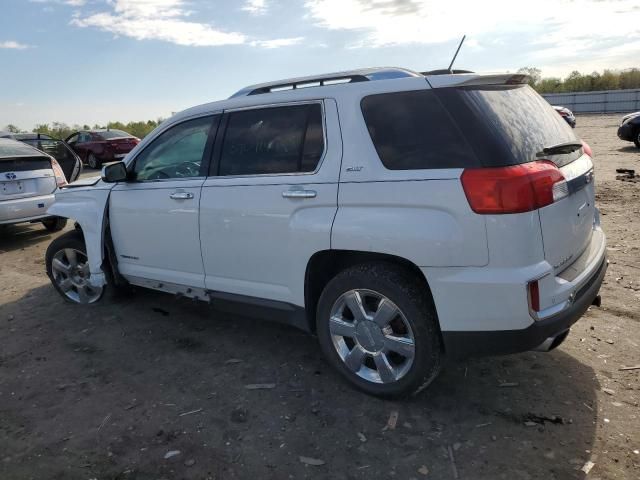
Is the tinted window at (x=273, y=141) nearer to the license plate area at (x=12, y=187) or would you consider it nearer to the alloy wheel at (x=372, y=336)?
the alloy wheel at (x=372, y=336)

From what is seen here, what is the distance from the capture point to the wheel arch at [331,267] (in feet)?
9.88

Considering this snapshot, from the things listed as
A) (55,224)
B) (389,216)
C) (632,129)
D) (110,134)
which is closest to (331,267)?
(389,216)

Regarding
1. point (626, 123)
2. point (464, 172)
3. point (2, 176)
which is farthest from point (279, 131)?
point (626, 123)

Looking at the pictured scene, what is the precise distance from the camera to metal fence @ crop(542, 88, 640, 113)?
35.9 m

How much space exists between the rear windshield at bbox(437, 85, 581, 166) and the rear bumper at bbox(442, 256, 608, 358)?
0.85 metres

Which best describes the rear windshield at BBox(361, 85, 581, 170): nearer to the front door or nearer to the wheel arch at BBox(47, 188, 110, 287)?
the front door

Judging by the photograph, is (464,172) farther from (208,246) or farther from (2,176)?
(2,176)

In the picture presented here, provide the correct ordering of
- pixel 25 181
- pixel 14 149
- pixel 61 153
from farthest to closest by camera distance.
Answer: pixel 61 153 < pixel 14 149 < pixel 25 181

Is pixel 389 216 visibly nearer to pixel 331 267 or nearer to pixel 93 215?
pixel 331 267

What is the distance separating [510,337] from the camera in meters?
2.70

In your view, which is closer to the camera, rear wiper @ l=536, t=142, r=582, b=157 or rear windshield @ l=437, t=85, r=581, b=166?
rear windshield @ l=437, t=85, r=581, b=166

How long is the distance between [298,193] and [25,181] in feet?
19.8

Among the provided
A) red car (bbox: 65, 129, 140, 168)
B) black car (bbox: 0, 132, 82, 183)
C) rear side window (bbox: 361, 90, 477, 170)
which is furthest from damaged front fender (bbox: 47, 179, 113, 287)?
red car (bbox: 65, 129, 140, 168)

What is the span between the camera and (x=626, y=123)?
1452 centimetres
